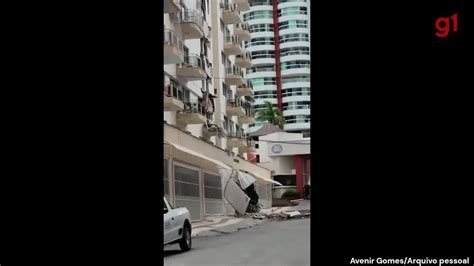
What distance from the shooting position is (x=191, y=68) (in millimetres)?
15328

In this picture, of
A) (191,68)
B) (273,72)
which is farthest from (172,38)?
(273,72)

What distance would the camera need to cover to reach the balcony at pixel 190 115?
47.9 feet

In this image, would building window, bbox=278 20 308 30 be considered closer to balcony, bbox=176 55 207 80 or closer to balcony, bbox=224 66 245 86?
balcony, bbox=224 66 245 86

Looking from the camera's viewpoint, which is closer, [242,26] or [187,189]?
[187,189]

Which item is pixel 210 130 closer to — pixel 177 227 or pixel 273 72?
pixel 177 227

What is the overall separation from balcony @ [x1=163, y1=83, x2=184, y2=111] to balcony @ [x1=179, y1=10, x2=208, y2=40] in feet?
5.86

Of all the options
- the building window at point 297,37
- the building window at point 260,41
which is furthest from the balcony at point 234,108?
the building window at point 260,41

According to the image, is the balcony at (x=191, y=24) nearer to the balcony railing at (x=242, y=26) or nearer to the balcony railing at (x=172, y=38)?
the balcony railing at (x=172, y=38)

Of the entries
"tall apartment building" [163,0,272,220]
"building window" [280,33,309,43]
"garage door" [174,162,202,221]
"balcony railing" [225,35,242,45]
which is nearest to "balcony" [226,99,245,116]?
"tall apartment building" [163,0,272,220]

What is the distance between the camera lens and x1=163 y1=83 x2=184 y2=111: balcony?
42.0 feet
